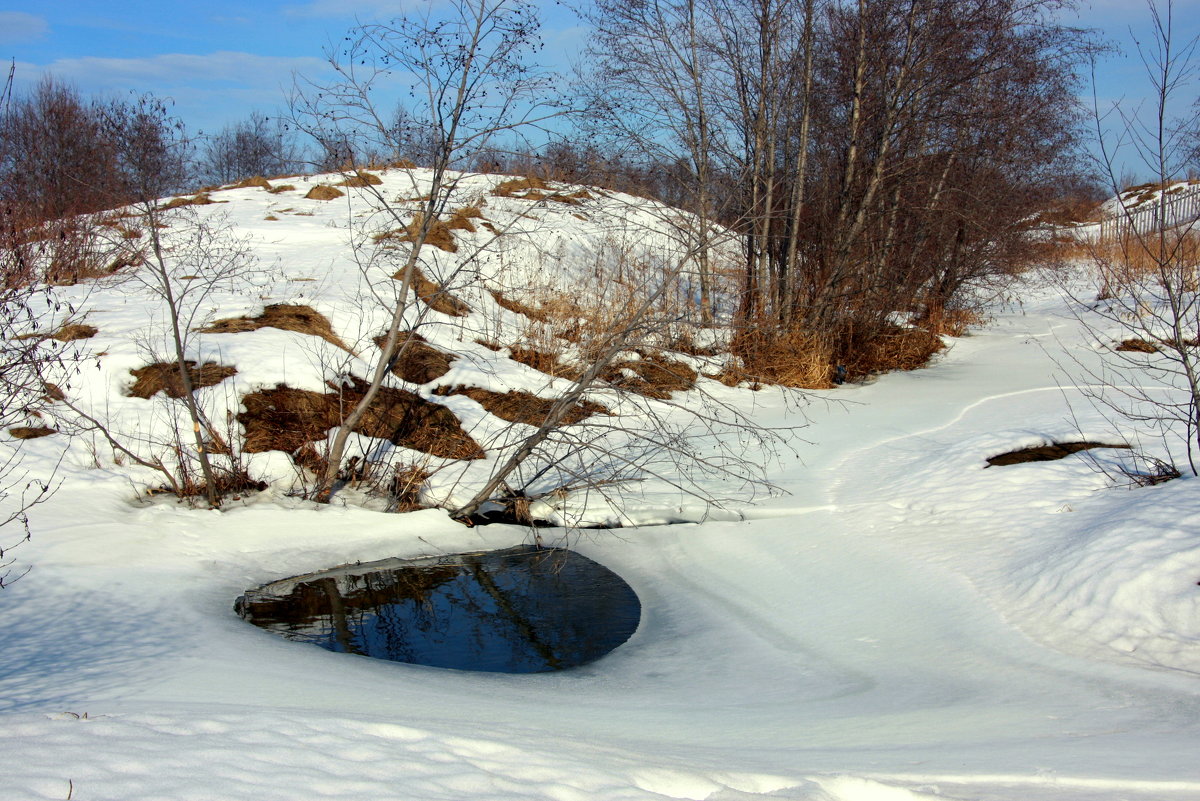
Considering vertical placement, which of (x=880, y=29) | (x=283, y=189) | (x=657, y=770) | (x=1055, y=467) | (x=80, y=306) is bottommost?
(x=657, y=770)

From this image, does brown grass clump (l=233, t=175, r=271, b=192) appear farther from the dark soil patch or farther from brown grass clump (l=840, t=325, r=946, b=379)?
the dark soil patch

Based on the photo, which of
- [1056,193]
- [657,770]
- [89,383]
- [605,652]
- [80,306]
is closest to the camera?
[657,770]

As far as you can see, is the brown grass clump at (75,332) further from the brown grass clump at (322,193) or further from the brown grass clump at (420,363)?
the brown grass clump at (322,193)

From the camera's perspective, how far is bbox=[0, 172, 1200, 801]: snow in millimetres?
2824

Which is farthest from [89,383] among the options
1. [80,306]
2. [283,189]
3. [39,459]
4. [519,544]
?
[283,189]

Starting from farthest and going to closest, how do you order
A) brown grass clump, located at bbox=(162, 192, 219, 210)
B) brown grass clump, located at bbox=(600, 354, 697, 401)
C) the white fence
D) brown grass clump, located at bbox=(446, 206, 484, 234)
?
brown grass clump, located at bbox=(162, 192, 219, 210), brown grass clump, located at bbox=(446, 206, 484, 234), brown grass clump, located at bbox=(600, 354, 697, 401), the white fence

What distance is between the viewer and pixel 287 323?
9.88 m

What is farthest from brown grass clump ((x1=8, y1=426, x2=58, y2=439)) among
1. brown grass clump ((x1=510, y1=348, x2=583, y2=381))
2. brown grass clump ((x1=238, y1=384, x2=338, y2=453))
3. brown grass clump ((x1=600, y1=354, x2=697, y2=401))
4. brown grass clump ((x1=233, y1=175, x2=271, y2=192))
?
brown grass clump ((x1=233, y1=175, x2=271, y2=192))

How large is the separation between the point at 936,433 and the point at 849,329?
168 inches

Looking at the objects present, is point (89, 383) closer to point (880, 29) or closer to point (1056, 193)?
point (880, 29)

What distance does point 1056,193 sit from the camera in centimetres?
1556

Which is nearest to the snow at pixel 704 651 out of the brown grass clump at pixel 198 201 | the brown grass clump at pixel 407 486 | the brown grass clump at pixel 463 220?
the brown grass clump at pixel 407 486

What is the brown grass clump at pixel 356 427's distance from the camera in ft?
27.0

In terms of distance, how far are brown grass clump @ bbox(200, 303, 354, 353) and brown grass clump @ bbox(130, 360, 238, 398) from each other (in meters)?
0.86
